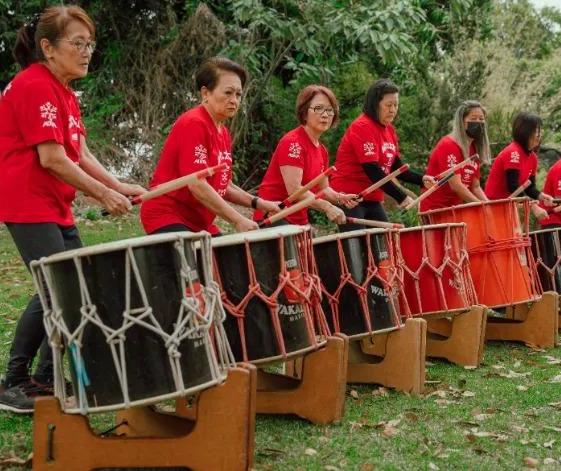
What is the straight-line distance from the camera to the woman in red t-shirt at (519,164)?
23.3 ft

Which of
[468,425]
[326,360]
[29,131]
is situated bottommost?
[468,425]

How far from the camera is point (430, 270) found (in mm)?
5480

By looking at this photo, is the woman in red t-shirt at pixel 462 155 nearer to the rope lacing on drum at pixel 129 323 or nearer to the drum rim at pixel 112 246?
the rope lacing on drum at pixel 129 323

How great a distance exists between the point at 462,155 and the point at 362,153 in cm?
109

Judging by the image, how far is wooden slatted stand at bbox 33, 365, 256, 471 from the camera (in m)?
3.37

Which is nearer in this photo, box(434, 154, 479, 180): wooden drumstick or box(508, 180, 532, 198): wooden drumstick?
box(434, 154, 479, 180): wooden drumstick

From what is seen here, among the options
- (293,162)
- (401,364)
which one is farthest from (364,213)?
(401,364)

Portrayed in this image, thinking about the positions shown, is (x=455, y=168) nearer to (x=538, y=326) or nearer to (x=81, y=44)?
(x=538, y=326)

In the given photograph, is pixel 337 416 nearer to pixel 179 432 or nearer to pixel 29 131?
pixel 179 432

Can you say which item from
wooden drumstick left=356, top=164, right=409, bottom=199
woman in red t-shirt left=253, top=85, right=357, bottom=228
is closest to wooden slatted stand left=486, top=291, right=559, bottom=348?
wooden drumstick left=356, top=164, right=409, bottom=199

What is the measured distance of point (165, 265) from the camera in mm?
3195

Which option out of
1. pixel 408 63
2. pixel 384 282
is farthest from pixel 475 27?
pixel 384 282

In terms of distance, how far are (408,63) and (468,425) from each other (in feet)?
27.9

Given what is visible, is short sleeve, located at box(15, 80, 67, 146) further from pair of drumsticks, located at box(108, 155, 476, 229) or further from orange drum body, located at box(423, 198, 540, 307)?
orange drum body, located at box(423, 198, 540, 307)
